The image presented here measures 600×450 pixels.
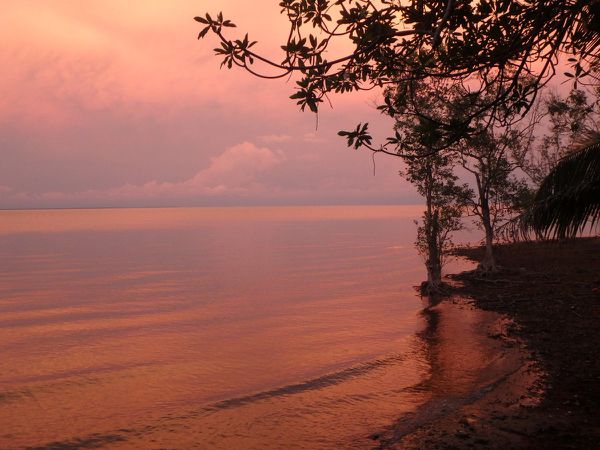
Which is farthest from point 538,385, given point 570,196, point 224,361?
point 224,361

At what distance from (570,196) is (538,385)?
4426 millimetres

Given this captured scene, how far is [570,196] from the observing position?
12305mm

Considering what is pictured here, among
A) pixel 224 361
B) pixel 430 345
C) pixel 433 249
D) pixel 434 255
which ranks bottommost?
pixel 224 361

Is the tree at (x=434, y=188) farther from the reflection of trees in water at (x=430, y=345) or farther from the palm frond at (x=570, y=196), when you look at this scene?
the palm frond at (x=570, y=196)

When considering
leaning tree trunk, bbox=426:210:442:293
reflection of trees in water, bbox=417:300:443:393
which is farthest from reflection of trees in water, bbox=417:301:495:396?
leaning tree trunk, bbox=426:210:442:293

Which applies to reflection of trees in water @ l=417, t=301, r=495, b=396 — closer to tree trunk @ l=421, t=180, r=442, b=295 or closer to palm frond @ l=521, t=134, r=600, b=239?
tree trunk @ l=421, t=180, r=442, b=295

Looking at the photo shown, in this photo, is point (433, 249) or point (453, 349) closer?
point (453, 349)

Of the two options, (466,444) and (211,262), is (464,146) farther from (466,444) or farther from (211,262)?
(211,262)

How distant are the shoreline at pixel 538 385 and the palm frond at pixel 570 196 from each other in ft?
11.6

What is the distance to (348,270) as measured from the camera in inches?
1868

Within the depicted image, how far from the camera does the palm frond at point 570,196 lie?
12.3m

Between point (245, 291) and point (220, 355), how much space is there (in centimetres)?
1743

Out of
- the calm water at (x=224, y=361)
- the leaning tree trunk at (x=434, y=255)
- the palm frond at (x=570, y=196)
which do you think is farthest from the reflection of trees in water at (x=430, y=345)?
the palm frond at (x=570, y=196)

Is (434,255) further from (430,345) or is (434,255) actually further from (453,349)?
(453,349)
